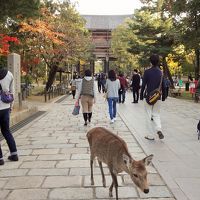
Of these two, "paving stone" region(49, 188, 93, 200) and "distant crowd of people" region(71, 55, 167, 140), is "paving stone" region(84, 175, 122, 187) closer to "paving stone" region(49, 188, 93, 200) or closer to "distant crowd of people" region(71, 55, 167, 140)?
"paving stone" region(49, 188, 93, 200)

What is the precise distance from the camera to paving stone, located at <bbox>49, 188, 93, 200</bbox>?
4.80 meters

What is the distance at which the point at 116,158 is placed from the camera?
4.43 metres

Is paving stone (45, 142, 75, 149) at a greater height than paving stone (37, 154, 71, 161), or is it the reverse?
paving stone (37, 154, 71, 161)

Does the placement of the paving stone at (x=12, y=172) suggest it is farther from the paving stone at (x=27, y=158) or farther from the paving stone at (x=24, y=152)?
the paving stone at (x=24, y=152)

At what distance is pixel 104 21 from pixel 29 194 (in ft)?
241

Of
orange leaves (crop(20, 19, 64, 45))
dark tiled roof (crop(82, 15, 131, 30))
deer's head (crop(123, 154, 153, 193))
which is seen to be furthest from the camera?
dark tiled roof (crop(82, 15, 131, 30))

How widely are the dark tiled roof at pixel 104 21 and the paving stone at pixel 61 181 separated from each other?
6846 centimetres

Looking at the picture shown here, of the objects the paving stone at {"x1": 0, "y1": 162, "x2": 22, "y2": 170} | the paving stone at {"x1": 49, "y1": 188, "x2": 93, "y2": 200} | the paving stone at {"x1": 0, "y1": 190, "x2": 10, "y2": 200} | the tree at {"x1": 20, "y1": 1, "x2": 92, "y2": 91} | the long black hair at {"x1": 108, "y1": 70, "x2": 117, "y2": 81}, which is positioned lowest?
the paving stone at {"x1": 0, "y1": 162, "x2": 22, "y2": 170}

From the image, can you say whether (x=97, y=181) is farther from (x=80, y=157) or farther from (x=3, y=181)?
(x=80, y=157)

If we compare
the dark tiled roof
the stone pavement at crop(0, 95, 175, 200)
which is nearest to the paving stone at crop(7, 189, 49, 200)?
the stone pavement at crop(0, 95, 175, 200)

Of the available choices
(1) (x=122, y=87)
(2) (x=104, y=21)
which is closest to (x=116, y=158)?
(1) (x=122, y=87)

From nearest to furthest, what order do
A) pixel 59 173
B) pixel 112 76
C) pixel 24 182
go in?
pixel 24 182, pixel 59 173, pixel 112 76

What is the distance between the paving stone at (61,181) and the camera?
5305 millimetres

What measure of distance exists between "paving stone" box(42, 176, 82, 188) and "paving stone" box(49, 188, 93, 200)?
19 centimetres
